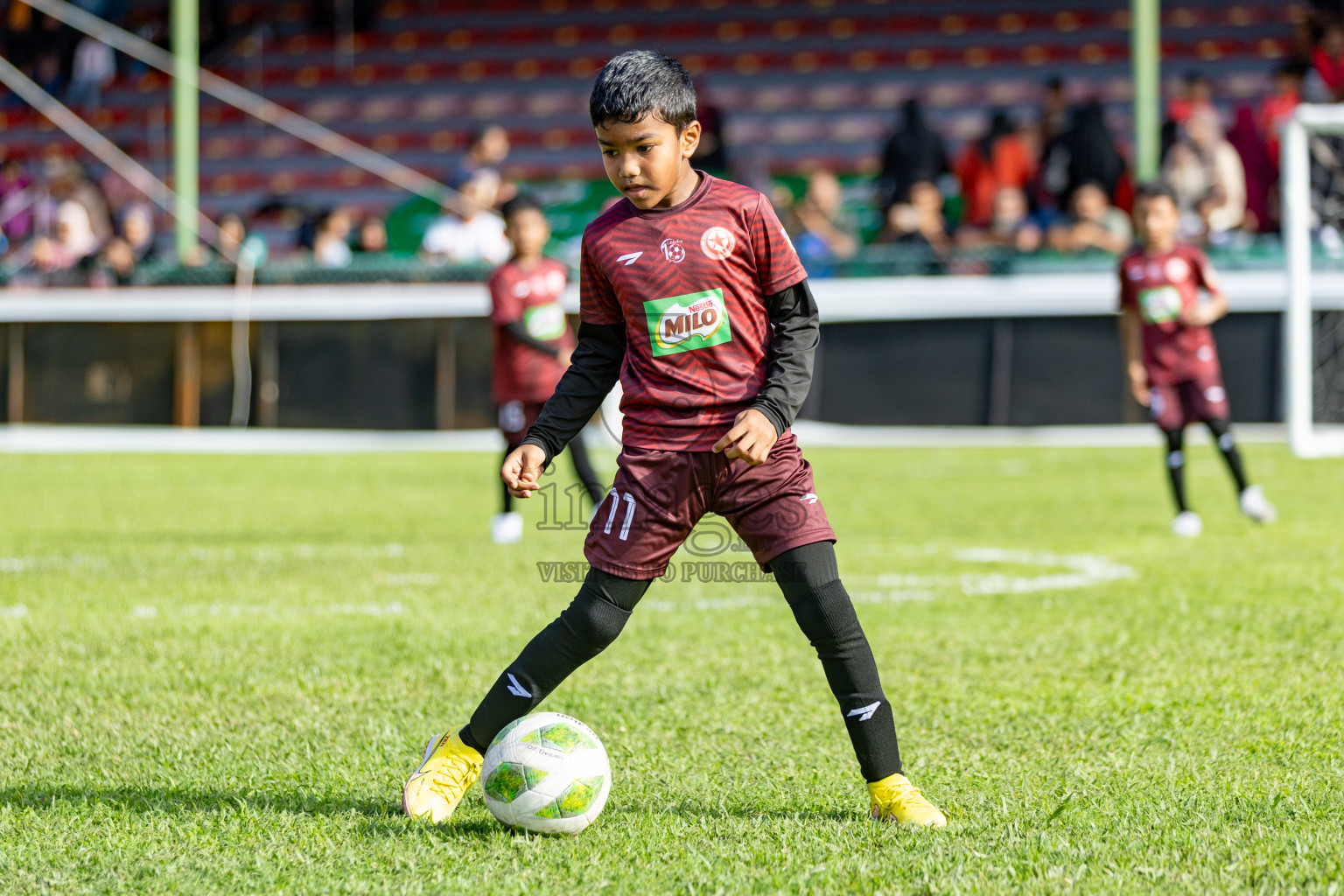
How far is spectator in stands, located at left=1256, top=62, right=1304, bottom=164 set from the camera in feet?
45.8

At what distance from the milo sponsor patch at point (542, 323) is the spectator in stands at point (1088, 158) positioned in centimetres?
771

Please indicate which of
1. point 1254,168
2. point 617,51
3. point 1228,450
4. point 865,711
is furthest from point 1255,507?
point 617,51

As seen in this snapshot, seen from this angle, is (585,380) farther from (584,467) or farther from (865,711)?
(584,467)

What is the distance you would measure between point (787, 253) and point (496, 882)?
1.31 meters

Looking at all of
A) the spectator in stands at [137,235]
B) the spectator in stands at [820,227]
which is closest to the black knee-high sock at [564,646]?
the spectator in stands at [820,227]

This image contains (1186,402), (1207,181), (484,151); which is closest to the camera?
(1186,402)

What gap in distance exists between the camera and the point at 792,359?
3.04 metres

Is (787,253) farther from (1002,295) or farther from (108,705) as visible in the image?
(1002,295)

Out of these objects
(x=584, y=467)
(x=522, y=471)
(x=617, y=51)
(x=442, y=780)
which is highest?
(x=617, y=51)

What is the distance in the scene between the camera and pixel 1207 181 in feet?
45.3

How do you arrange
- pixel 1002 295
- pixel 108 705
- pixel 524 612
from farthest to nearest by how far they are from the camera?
pixel 1002 295 → pixel 524 612 → pixel 108 705

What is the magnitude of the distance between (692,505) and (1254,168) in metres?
12.6

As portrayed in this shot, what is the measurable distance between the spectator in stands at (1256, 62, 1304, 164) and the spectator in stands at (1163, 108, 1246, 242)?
15.0 inches

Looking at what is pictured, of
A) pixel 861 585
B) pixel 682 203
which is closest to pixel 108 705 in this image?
pixel 682 203
